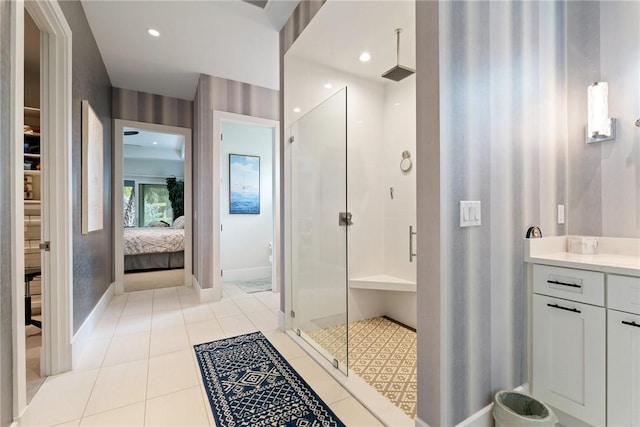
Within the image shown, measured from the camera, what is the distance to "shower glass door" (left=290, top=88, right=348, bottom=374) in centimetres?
220

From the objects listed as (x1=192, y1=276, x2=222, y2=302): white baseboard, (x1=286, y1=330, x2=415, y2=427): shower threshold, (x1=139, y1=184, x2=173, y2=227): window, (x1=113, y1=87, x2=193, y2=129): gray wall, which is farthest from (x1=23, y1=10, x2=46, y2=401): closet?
(x1=139, y1=184, x2=173, y2=227): window

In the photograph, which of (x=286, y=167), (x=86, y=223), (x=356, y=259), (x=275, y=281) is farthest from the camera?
(x=275, y=281)

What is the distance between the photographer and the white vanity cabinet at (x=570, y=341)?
137 cm

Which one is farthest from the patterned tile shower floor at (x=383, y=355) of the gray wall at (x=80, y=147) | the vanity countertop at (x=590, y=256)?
the gray wall at (x=80, y=147)

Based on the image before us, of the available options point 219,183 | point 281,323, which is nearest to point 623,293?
point 281,323

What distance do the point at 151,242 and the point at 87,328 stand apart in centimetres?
310

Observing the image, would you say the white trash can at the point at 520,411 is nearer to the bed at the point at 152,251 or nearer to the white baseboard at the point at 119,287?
the white baseboard at the point at 119,287

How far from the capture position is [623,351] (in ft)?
4.25

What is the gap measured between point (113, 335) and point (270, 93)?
3476 millimetres

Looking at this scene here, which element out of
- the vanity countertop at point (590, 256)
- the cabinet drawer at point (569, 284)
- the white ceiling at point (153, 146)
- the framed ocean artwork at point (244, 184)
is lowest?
the cabinet drawer at point (569, 284)

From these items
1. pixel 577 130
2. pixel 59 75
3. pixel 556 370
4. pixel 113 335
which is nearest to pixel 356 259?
pixel 556 370

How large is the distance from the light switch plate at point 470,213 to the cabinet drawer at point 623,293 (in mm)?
663

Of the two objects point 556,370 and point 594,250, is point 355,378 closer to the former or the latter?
point 556,370

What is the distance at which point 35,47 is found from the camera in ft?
9.45
